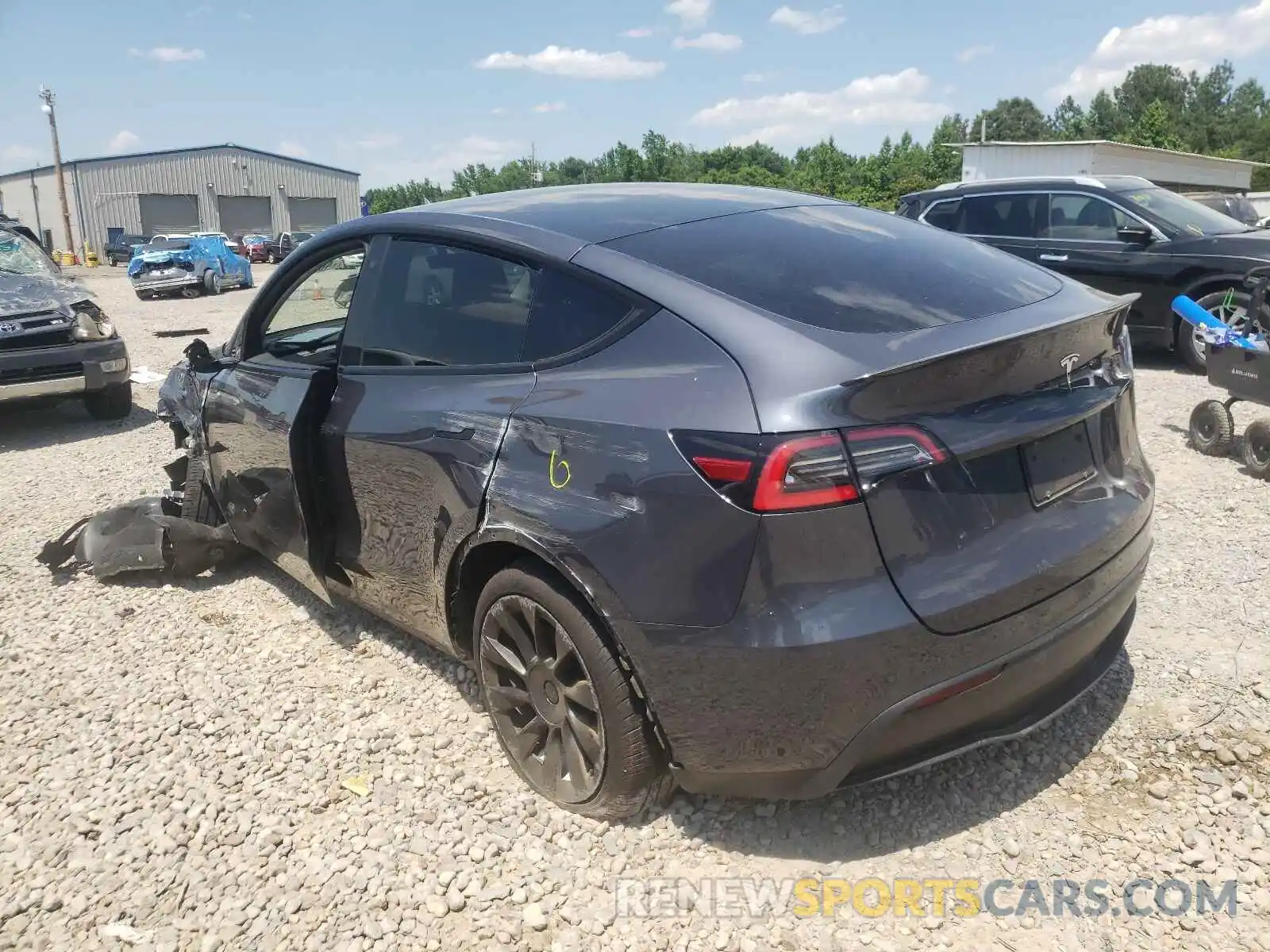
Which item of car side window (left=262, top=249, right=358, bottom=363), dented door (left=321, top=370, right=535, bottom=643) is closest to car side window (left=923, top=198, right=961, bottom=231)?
car side window (left=262, top=249, right=358, bottom=363)

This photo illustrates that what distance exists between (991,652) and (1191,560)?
2.64 meters

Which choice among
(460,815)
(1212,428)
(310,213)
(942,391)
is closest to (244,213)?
(310,213)

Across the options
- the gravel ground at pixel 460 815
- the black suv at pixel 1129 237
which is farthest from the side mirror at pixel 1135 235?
the gravel ground at pixel 460 815

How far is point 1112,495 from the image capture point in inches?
103

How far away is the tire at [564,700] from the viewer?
247 cm

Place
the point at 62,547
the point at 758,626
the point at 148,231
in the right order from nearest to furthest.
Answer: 1. the point at 758,626
2. the point at 62,547
3. the point at 148,231

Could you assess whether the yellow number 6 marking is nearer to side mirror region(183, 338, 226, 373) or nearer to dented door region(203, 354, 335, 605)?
dented door region(203, 354, 335, 605)

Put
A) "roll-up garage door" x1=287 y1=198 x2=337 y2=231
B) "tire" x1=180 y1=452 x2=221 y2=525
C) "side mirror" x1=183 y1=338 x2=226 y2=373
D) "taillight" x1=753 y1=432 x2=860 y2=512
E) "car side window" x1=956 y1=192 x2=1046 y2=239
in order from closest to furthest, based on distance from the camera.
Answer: "taillight" x1=753 y1=432 x2=860 y2=512, "side mirror" x1=183 y1=338 x2=226 y2=373, "tire" x1=180 y1=452 x2=221 y2=525, "car side window" x1=956 y1=192 x2=1046 y2=239, "roll-up garage door" x1=287 y1=198 x2=337 y2=231

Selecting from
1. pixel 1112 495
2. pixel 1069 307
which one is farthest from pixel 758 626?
pixel 1069 307

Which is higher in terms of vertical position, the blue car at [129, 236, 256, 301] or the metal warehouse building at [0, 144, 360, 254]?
the metal warehouse building at [0, 144, 360, 254]

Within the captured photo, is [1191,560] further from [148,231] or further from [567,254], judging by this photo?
[148,231]

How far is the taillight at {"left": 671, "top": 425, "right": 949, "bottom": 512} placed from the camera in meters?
2.07

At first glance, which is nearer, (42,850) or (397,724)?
(42,850)

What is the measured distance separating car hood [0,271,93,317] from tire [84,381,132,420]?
2.57 ft
